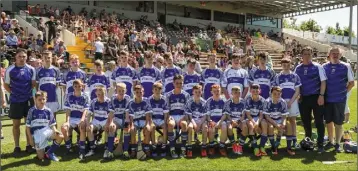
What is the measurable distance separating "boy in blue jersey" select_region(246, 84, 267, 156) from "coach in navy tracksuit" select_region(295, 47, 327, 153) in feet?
3.01

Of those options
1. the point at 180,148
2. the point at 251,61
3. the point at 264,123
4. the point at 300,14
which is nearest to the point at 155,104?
the point at 180,148

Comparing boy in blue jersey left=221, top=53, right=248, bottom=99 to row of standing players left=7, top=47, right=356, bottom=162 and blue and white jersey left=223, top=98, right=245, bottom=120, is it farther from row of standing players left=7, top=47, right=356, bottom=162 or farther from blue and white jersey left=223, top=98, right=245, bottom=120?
blue and white jersey left=223, top=98, right=245, bottom=120

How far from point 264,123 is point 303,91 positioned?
45.8 inches

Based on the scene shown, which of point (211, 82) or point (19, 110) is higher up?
point (211, 82)

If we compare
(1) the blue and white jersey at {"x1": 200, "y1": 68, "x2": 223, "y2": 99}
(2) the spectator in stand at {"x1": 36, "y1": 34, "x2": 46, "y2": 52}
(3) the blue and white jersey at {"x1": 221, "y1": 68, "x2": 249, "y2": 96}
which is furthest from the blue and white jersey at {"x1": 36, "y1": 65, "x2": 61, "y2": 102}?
(2) the spectator in stand at {"x1": 36, "y1": 34, "x2": 46, "y2": 52}

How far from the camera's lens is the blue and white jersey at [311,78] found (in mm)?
7488

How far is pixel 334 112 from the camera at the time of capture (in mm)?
7402

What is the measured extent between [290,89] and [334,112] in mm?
968

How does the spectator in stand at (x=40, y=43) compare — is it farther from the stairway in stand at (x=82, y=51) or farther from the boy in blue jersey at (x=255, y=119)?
the boy in blue jersey at (x=255, y=119)

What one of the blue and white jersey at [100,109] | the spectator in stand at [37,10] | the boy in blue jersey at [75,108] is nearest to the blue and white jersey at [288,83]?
the blue and white jersey at [100,109]

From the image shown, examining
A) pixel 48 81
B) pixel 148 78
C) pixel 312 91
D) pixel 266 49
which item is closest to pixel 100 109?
pixel 48 81

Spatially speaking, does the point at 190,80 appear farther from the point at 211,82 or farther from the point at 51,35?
the point at 51,35

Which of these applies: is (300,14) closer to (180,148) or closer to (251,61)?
(251,61)

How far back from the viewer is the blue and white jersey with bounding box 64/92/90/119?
24.7 ft
